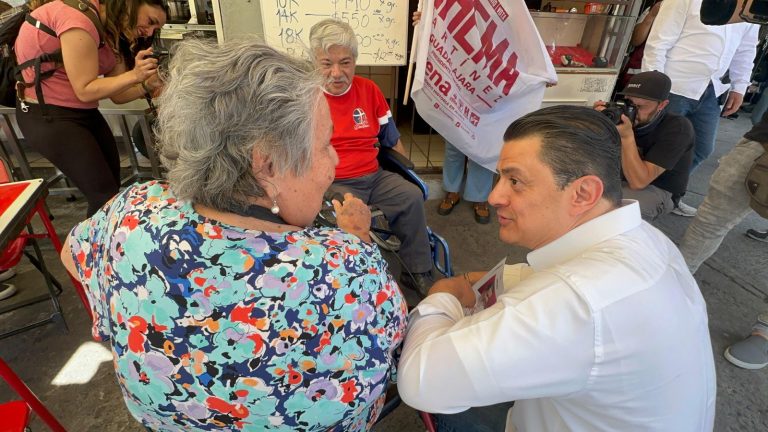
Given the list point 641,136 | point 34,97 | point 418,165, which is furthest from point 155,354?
point 418,165

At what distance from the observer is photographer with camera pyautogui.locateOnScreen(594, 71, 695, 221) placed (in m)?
2.05

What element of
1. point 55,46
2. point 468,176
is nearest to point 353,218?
point 55,46

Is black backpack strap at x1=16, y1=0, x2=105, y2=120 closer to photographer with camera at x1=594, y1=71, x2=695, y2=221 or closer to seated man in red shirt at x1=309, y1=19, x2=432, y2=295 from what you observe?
seated man in red shirt at x1=309, y1=19, x2=432, y2=295

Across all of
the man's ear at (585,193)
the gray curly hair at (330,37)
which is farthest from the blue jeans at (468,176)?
the man's ear at (585,193)

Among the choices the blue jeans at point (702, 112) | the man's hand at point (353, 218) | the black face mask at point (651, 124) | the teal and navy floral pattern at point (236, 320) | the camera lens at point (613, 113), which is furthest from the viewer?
the blue jeans at point (702, 112)

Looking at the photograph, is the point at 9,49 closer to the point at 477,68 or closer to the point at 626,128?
the point at 477,68

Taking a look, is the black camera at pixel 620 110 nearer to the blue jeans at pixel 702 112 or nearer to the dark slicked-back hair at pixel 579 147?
the blue jeans at pixel 702 112

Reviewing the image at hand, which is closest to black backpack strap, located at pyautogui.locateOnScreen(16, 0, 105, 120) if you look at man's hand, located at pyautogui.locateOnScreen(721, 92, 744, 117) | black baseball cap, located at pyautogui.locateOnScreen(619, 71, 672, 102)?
black baseball cap, located at pyautogui.locateOnScreen(619, 71, 672, 102)

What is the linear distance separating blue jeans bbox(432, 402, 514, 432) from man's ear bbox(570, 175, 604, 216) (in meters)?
0.64

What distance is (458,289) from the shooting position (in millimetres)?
1191

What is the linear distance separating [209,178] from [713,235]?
2421mm

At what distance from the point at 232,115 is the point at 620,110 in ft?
6.63

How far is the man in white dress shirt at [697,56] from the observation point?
104 inches

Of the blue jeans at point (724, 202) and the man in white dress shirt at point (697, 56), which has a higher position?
the man in white dress shirt at point (697, 56)
